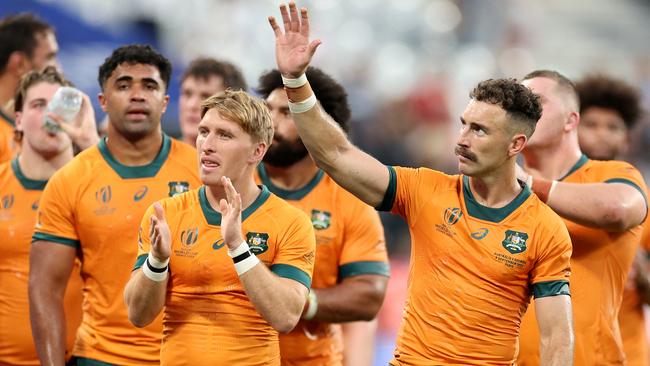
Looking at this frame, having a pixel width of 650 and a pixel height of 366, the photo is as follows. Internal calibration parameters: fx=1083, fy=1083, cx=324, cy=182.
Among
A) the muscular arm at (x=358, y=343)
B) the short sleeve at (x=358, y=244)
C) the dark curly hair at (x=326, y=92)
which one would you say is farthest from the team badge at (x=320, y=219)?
the muscular arm at (x=358, y=343)

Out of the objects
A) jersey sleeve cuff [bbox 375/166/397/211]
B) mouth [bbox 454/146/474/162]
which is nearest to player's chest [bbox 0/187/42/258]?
jersey sleeve cuff [bbox 375/166/397/211]

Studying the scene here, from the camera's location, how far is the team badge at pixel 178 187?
5.98 m

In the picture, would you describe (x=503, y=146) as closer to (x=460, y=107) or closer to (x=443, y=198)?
(x=443, y=198)

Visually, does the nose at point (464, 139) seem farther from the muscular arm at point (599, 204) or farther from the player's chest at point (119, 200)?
the player's chest at point (119, 200)

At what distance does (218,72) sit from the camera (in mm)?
7801

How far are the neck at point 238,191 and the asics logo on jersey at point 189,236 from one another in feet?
0.49

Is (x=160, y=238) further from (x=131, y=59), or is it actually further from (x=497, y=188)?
(x=131, y=59)

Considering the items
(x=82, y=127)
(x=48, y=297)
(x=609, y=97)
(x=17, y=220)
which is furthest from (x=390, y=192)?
(x=609, y=97)

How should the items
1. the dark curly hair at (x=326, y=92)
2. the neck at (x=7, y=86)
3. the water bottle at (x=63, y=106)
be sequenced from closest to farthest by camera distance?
the water bottle at (x=63, y=106) < the dark curly hair at (x=326, y=92) < the neck at (x=7, y=86)

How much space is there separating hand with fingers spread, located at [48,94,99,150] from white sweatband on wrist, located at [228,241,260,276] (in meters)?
2.30

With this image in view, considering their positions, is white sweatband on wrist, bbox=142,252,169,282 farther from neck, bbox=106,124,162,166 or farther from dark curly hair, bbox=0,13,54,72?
dark curly hair, bbox=0,13,54,72

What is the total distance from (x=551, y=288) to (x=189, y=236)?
5.54ft

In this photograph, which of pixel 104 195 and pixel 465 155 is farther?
pixel 104 195

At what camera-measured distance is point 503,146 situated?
5.10m
